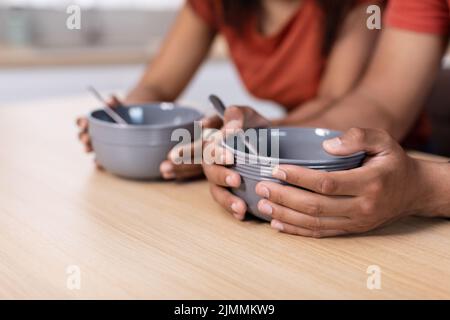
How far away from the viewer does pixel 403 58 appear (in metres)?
0.96

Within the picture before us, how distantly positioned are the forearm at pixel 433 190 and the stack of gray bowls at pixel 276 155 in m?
0.09

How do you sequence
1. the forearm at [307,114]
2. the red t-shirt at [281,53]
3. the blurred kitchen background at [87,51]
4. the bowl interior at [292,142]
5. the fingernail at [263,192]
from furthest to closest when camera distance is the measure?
the blurred kitchen background at [87,51]
the red t-shirt at [281,53]
the forearm at [307,114]
the bowl interior at [292,142]
the fingernail at [263,192]

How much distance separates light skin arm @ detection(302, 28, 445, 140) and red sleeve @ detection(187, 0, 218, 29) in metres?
0.48

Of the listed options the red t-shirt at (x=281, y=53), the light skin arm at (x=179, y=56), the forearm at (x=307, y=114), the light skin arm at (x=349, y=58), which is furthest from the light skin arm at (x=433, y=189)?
the light skin arm at (x=179, y=56)

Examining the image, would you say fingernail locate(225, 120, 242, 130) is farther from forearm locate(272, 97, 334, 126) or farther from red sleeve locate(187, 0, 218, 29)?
red sleeve locate(187, 0, 218, 29)

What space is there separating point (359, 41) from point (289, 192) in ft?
2.23

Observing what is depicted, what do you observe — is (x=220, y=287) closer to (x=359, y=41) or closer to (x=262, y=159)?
(x=262, y=159)

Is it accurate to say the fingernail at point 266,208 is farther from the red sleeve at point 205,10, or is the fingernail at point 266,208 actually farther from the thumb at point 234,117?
the red sleeve at point 205,10

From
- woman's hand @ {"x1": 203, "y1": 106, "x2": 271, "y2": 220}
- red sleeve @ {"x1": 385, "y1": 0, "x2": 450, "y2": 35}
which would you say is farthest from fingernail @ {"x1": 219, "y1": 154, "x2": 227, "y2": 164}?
red sleeve @ {"x1": 385, "y1": 0, "x2": 450, "y2": 35}

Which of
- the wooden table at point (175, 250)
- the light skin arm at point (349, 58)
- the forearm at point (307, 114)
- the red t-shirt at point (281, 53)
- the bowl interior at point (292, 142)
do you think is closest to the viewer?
the wooden table at point (175, 250)

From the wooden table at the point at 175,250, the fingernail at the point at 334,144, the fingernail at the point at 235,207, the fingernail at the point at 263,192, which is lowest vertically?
the wooden table at the point at 175,250

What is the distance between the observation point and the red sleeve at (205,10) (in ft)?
4.30

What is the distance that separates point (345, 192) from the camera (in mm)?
596

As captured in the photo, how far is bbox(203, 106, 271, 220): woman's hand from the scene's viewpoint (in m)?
0.65
